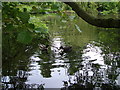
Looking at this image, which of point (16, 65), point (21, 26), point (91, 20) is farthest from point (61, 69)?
point (21, 26)

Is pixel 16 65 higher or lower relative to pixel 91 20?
lower

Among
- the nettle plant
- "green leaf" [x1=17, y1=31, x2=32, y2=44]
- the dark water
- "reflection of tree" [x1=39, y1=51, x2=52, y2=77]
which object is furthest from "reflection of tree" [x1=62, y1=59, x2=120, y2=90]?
"green leaf" [x1=17, y1=31, x2=32, y2=44]

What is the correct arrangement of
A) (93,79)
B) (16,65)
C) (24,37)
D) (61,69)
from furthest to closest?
(16,65) < (61,69) < (93,79) < (24,37)

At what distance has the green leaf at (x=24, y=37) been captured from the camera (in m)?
1.06

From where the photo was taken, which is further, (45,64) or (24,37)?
(45,64)

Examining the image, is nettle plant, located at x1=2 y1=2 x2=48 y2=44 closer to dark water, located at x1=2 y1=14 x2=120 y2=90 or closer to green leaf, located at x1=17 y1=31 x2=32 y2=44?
green leaf, located at x1=17 y1=31 x2=32 y2=44

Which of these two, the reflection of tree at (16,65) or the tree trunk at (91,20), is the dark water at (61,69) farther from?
the tree trunk at (91,20)

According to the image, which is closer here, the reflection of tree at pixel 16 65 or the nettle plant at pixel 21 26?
the nettle plant at pixel 21 26

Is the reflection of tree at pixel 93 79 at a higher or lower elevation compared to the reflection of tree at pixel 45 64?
lower

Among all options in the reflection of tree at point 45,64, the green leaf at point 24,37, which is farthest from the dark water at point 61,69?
the green leaf at point 24,37

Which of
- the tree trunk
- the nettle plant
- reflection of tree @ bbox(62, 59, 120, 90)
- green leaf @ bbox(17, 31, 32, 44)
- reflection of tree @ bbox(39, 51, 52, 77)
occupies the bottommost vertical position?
reflection of tree @ bbox(62, 59, 120, 90)

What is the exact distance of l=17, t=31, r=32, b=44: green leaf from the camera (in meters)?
1.06

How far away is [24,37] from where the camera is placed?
107 centimetres

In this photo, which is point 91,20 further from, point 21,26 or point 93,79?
point 93,79
